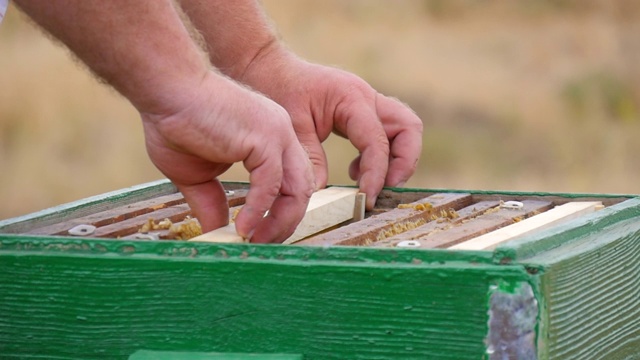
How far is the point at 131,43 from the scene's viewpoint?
83.4 inches

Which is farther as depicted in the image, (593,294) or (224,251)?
(593,294)

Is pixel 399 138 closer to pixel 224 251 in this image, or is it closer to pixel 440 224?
pixel 440 224

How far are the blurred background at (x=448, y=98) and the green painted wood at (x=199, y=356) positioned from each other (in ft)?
16.3

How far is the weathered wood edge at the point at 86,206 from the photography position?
8.28 ft

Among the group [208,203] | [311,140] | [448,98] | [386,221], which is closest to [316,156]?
[311,140]

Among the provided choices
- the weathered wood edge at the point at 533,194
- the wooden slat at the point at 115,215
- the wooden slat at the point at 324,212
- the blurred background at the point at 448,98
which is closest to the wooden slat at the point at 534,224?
the weathered wood edge at the point at 533,194

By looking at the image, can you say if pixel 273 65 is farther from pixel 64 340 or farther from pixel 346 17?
pixel 346 17

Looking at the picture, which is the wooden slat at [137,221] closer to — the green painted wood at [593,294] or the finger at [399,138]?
the finger at [399,138]

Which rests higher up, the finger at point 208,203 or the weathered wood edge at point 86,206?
the weathered wood edge at point 86,206

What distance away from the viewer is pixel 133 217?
275cm

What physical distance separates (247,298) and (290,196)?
269 mm

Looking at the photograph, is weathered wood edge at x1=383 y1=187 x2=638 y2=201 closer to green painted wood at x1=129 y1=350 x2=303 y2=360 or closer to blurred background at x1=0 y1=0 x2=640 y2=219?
green painted wood at x1=129 y1=350 x2=303 y2=360

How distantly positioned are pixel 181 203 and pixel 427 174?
14.7 ft

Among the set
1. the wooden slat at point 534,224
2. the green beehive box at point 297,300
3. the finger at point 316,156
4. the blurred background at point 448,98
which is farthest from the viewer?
the blurred background at point 448,98
